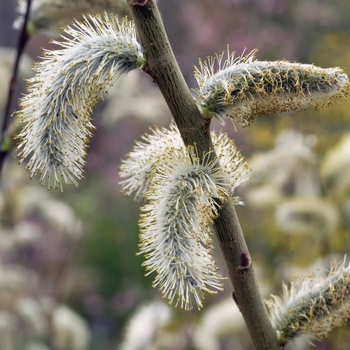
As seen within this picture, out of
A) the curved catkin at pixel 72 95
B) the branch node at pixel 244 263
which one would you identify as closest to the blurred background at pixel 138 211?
the curved catkin at pixel 72 95

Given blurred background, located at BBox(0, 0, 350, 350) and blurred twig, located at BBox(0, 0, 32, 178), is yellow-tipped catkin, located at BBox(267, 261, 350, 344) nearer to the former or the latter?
blurred background, located at BBox(0, 0, 350, 350)

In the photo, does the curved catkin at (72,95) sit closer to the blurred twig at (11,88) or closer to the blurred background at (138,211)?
the blurred background at (138,211)

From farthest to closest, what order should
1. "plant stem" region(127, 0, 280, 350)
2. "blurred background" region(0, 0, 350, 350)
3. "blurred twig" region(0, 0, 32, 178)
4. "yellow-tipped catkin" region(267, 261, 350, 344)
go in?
"blurred background" region(0, 0, 350, 350) < "blurred twig" region(0, 0, 32, 178) < "yellow-tipped catkin" region(267, 261, 350, 344) < "plant stem" region(127, 0, 280, 350)

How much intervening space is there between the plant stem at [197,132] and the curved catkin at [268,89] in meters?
0.04

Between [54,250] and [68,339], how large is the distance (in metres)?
2.80

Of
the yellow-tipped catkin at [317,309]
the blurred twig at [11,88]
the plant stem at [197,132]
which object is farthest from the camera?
the blurred twig at [11,88]

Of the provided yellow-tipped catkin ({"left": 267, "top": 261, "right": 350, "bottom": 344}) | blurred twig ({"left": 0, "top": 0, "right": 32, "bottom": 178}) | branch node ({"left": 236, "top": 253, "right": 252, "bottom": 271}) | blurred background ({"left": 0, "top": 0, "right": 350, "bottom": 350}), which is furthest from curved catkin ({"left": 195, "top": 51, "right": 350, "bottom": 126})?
blurred twig ({"left": 0, "top": 0, "right": 32, "bottom": 178})

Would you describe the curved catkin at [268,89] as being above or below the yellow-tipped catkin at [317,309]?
above

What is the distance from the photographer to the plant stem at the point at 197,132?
0.72m

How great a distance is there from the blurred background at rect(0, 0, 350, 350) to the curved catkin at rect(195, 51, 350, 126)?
1.59 ft

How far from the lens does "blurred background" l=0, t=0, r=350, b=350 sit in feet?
6.68

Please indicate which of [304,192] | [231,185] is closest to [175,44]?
[304,192]

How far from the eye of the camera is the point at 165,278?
77cm

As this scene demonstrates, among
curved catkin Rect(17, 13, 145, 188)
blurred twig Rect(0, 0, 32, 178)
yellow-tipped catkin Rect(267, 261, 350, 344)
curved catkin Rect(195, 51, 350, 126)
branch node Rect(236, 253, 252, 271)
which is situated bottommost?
yellow-tipped catkin Rect(267, 261, 350, 344)
